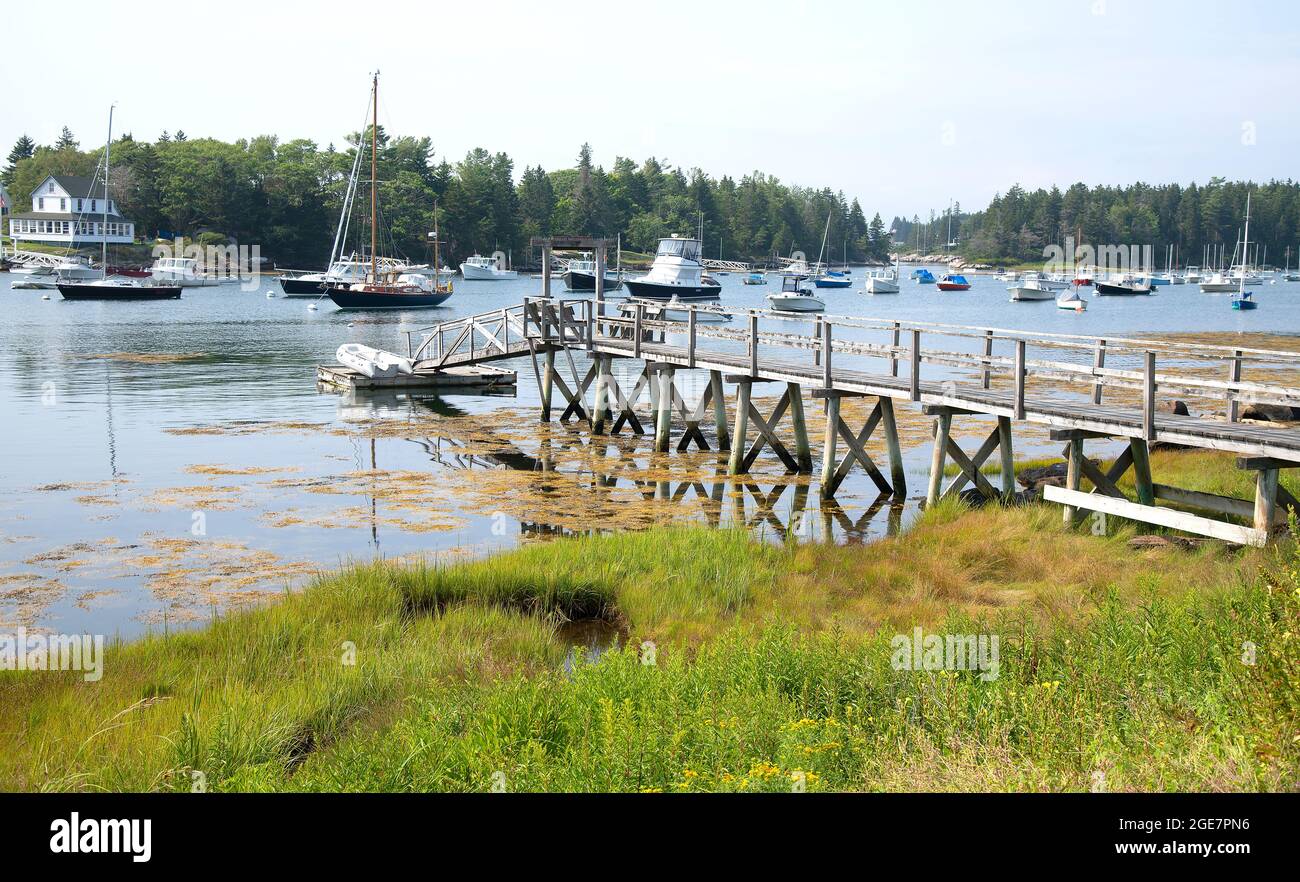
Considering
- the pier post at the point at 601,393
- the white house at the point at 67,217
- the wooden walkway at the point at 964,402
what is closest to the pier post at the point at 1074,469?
the wooden walkway at the point at 964,402

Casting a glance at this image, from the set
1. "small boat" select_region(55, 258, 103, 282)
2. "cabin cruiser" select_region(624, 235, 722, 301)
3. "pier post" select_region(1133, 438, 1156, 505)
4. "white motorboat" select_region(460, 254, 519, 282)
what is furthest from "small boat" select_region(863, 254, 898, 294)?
"pier post" select_region(1133, 438, 1156, 505)

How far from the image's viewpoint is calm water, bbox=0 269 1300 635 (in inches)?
589

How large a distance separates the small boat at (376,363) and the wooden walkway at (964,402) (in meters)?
0.76

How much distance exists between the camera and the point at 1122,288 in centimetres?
12538

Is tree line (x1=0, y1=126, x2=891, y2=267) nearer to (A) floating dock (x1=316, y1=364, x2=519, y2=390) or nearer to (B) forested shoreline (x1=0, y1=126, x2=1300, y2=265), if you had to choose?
(B) forested shoreline (x1=0, y1=126, x2=1300, y2=265)

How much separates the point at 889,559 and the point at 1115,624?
5.69m

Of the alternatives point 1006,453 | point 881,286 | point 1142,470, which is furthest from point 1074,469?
point 881,286

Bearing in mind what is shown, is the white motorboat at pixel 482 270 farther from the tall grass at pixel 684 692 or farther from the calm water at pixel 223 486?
the tall grass at pixel 684 692

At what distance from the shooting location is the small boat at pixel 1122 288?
125 metres

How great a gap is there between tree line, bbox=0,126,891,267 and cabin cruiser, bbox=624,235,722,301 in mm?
33201

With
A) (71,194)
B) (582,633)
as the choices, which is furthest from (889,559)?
(71,194)

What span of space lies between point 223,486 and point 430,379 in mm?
13120

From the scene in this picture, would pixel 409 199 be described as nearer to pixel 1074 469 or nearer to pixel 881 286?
pixel 881 286
